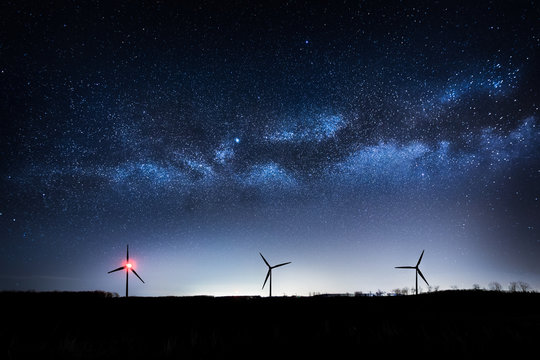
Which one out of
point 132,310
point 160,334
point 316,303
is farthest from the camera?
point 316,303

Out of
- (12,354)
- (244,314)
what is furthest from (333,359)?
(244,314)

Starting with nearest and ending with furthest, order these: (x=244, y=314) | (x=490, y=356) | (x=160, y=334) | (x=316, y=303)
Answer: (x=490, y=356) → (x=160, y=334) → (x=244, y=314) → (x=316, y=303)

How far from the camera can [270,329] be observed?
2161cm

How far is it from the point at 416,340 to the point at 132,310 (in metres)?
28.0

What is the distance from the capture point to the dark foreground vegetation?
12.7m

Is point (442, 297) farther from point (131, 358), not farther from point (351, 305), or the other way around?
point (131, 358)

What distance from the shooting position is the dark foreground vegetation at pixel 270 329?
12.7 meters

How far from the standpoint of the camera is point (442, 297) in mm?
49719

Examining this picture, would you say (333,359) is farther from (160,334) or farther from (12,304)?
(12,304)

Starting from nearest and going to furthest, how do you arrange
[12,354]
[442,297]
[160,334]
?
[12,354] → [160,334] → [442,297]

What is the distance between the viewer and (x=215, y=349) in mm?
13188

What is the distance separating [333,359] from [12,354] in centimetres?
1045

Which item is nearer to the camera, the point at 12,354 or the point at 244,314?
the point at 12,354

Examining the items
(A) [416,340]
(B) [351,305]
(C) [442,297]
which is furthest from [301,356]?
(C) [442,297]
